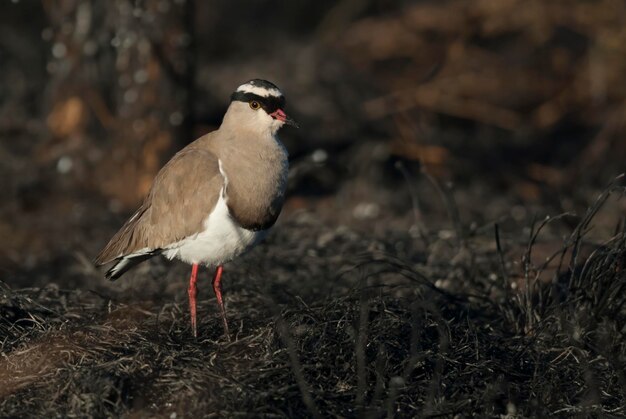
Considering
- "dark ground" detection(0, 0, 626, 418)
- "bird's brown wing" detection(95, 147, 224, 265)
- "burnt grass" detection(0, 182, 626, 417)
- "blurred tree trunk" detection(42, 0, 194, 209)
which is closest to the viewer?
"burnt grass" detection(0, 182, 626, 417)

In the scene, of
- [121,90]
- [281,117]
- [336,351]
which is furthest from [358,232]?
[336,351]

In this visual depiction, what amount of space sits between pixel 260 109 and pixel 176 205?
0.67m

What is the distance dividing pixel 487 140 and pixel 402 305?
6219 mm

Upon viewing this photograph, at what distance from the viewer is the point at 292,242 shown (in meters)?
6.99

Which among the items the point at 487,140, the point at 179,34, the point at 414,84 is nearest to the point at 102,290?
the point at 179,34

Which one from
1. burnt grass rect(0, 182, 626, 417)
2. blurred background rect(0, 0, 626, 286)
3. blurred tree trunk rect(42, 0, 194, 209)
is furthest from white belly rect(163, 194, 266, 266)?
blurred tree trunk rect(42, 0, 194, 209)

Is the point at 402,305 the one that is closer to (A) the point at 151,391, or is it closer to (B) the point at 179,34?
(A) the point at 151,391

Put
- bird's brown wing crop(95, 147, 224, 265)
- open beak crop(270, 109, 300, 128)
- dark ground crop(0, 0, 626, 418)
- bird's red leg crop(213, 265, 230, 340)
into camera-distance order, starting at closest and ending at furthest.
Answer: dark ground crop(0, 0, 626, 418), bird's red leg crop(213, 265, 230, 340), bird's brown wing crop(95, 147, 224, 265), open beak crop(270, 109, 300, 128)

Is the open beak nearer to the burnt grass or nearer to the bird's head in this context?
the bird's head

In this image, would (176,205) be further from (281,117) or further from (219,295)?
(281,117)

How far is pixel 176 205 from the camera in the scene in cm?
509

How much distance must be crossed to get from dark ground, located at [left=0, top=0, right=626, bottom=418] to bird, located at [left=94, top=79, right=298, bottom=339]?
0.35 m

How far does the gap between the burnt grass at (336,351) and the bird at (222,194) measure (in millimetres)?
317

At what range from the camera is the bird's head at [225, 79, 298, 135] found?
517 centimetres
